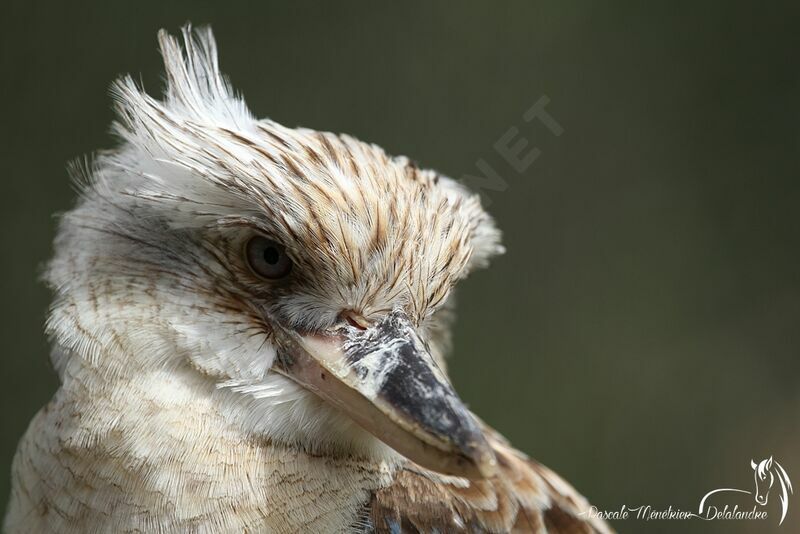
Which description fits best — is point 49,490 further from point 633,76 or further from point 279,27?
point 633,76

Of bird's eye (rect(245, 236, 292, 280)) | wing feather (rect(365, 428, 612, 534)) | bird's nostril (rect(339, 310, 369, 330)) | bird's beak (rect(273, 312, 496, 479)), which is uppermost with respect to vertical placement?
bird's eye (rect(245, 236, 292, 280))

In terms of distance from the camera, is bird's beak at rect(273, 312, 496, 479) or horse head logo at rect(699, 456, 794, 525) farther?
horse head logo at rect(699, 456, 794, 525)

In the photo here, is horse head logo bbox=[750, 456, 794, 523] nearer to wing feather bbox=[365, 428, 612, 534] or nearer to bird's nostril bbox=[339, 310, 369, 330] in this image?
wing feather bbox=[365, 428, 612, 534]

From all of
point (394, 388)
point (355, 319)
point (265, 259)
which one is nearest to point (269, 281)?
point (265, 259)

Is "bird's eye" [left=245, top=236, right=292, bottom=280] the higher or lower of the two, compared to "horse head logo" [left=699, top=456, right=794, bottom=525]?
higher

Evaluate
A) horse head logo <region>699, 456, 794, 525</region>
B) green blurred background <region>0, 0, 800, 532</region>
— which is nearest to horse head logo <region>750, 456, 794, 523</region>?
horse head logo <region>699, 456, 794, 525</region>

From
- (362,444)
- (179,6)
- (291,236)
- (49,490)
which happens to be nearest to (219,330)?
(291,236)

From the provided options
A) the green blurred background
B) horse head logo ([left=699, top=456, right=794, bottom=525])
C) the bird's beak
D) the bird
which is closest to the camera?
the bird's beak

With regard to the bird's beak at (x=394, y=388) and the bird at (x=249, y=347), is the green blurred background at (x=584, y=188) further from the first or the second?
the bird's beak at (x=394, y=388)
